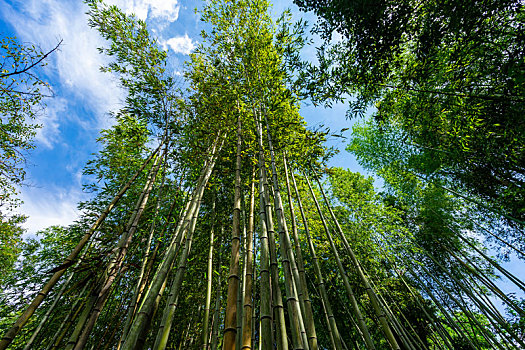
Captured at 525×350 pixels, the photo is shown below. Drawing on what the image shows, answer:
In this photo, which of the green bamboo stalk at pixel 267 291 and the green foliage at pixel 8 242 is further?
the green foliage at pixel 8 242

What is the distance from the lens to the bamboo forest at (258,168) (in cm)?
164

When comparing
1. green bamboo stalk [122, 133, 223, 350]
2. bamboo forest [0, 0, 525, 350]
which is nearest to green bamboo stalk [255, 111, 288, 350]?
bamboo forest [0, 0, 525, 350]

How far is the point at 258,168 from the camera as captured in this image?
2.83 meters

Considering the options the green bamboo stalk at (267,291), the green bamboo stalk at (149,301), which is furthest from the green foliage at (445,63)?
the green bamboo stalk at (149,301)

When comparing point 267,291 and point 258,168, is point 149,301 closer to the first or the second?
point 267,291

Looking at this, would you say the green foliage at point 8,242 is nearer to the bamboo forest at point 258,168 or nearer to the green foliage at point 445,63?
the bamboo forest at point 258,168

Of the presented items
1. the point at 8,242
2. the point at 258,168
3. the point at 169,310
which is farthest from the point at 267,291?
the point at 8,242

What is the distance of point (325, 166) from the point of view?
342 centimetres

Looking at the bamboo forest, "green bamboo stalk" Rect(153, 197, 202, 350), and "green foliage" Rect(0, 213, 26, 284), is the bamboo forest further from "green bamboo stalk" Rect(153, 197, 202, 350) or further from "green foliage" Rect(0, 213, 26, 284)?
"green foliage" Rect(0, 213, 26, 284)

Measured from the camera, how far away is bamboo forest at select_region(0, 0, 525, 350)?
64.7 inches

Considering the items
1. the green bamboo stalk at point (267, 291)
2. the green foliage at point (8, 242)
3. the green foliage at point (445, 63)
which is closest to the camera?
the green bamboo stalk at point (267, 291)

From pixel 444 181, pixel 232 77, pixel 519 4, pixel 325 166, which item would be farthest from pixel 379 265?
pixel 232 77

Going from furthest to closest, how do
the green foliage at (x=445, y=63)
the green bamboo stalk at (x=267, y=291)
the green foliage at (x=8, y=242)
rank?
the green foliage at (x=8, y=242), the green foliage at (x=445, y=63), the green bamboo stalk at (x=267, y=291)

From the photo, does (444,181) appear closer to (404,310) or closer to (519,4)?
(404,310)
